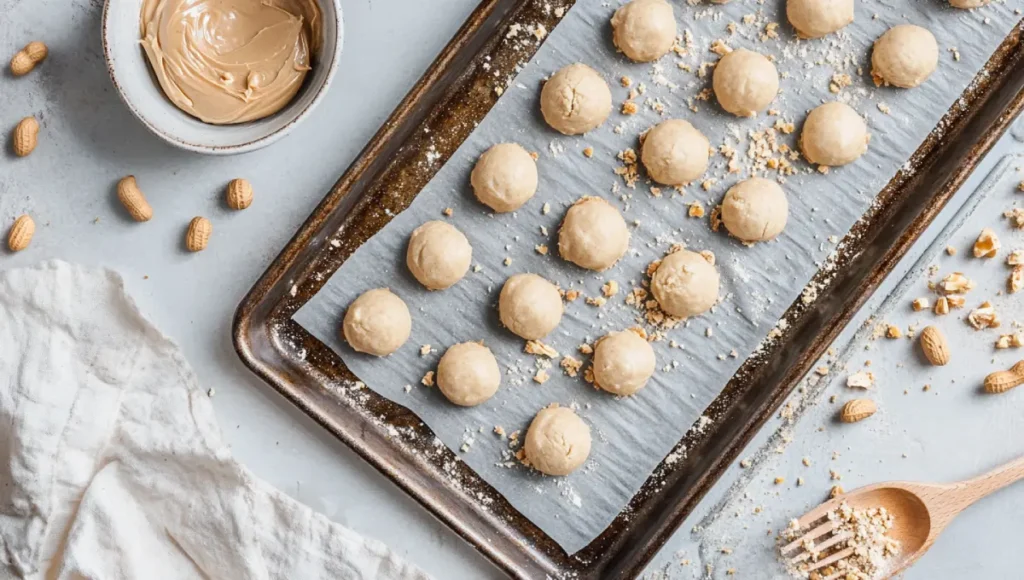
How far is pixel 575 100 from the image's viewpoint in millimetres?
1263

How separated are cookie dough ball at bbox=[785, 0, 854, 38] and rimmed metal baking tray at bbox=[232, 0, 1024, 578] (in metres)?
0.23

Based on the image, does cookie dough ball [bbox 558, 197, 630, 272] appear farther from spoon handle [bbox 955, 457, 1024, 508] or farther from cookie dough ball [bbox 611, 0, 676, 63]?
spoon handle [bbox 955, 457, 1024, 508]

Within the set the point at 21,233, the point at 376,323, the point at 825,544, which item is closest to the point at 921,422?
the point at 825,544

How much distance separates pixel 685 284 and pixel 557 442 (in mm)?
295

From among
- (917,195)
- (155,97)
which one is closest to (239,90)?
(155,97)

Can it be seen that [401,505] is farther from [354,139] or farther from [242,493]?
[354,139]

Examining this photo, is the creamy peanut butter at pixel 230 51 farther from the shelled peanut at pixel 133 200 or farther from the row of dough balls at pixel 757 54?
the row of dough balls at pixel 757 54

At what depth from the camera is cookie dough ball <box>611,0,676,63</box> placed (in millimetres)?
1267

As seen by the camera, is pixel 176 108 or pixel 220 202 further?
pixel 220 202

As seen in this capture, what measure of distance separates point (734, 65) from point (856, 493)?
0.68 m

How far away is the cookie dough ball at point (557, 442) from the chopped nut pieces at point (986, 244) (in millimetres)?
681

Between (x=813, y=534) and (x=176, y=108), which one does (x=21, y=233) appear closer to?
(x=176, y=108)

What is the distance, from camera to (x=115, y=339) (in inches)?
53.3

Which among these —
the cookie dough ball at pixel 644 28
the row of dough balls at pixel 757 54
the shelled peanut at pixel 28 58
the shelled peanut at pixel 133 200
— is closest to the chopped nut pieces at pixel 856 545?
the row of dough balls at pixel 757 54
